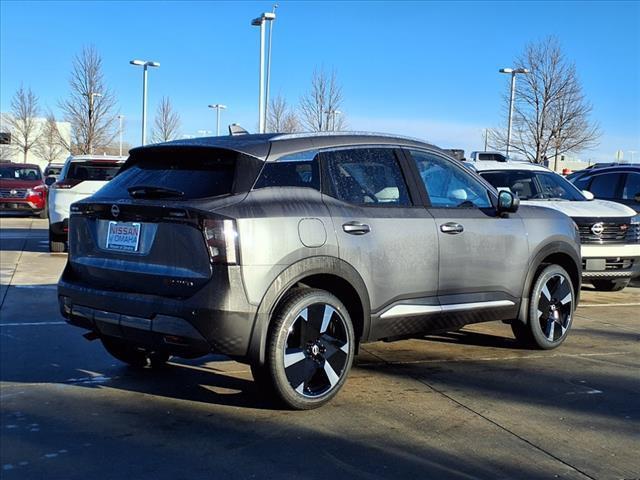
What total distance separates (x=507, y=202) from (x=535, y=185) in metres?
4.80

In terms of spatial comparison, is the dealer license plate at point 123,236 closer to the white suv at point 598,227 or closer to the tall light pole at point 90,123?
the white suv at point 598,227

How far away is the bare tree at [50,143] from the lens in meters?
49.0

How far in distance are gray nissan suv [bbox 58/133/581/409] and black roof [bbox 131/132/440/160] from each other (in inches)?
0.5

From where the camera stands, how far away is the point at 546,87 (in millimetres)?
33875

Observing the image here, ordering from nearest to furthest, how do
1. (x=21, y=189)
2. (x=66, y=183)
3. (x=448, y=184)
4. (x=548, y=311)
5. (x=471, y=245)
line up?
(x=471, y=245) → (x=448, y=184) → (x=548, y=311) → (x=66, y=183) → (x=21, y=189)

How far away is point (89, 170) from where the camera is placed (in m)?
12.6

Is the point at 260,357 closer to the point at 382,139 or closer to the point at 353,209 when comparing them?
the point at 353,209

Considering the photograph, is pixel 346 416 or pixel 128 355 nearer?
pixel 346 416

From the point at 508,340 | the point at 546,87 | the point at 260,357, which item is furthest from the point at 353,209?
the point at 546,87

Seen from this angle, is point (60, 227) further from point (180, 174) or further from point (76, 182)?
point (180, 174)

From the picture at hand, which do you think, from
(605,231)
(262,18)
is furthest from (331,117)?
(605,231)

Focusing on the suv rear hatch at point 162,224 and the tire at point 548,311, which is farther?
the tire at point 548,311

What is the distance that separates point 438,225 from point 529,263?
127 centimetres

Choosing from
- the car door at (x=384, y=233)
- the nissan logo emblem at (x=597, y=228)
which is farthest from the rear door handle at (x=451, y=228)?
the nissan logo emblem at (x=597, y=228)
